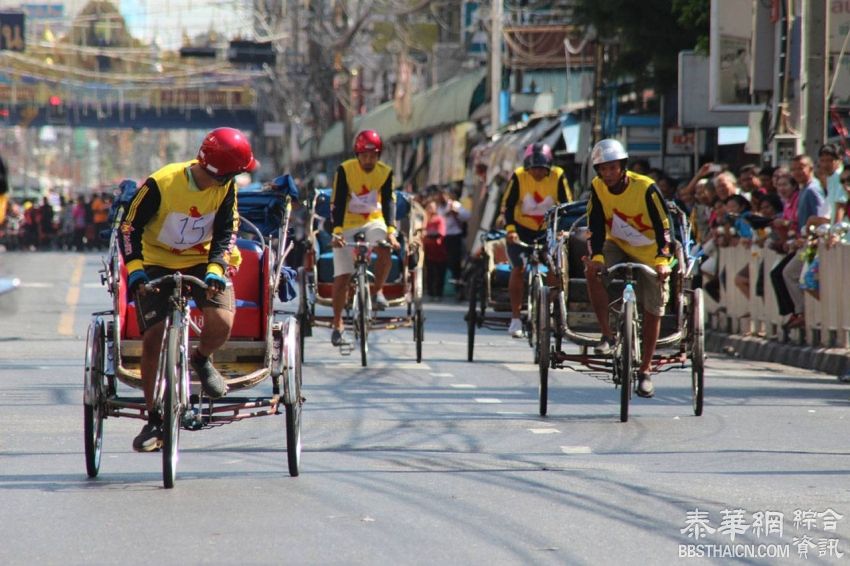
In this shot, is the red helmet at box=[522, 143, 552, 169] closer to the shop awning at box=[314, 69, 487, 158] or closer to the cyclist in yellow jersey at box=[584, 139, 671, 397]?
the cyclist in yellow jersey at box=[584, 139, 671, 397]

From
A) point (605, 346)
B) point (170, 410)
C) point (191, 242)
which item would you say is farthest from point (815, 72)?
point (170, 410)

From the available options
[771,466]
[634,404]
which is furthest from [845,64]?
[771,466]

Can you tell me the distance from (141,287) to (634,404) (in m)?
5.24

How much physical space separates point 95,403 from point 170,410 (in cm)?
67

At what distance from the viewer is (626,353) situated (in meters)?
11.0

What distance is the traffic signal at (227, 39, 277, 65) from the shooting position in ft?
177

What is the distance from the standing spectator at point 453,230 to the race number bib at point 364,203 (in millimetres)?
14491

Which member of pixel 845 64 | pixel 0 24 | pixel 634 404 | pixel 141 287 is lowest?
pixel 634 404

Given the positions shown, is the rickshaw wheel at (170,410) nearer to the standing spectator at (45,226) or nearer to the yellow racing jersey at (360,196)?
the yellow racing jersey at (360,196)

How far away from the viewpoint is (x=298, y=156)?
70.2m

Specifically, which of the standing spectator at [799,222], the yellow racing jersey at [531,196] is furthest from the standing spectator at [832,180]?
the yellow racing jersey at [531,196]

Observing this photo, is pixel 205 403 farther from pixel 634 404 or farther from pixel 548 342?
pixel 634 404

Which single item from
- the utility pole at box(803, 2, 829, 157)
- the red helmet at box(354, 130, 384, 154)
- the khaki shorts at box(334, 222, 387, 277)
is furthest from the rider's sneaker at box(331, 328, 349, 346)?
the utility pole at box(803, 2, 829, 157)

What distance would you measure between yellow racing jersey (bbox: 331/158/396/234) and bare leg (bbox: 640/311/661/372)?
13.9 ft
